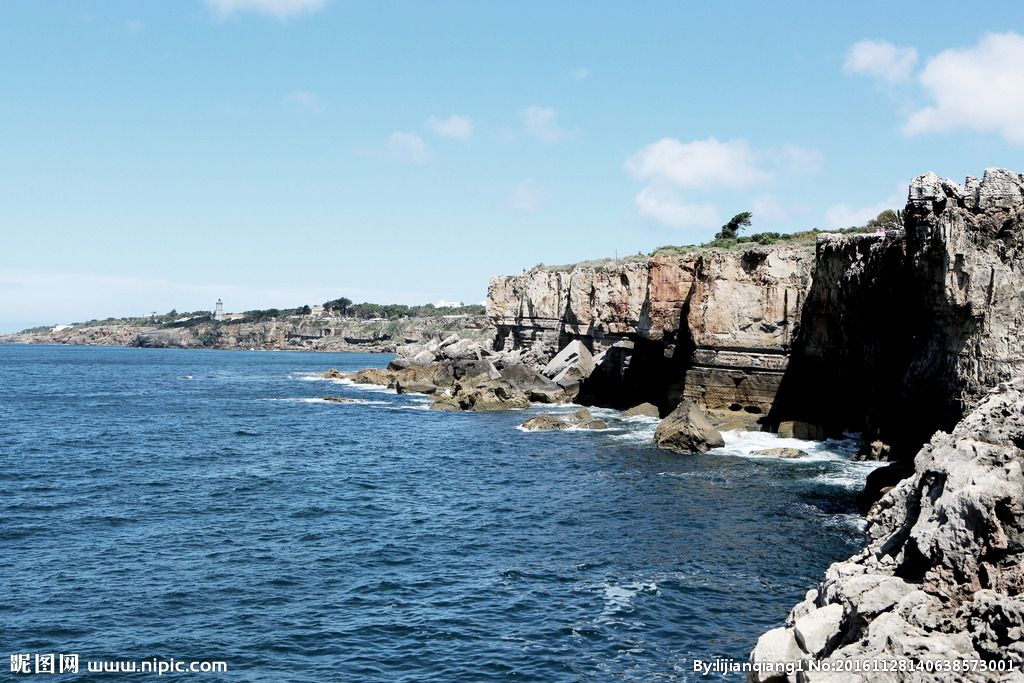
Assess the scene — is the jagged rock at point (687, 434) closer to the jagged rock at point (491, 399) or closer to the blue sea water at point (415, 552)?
the blue sea water at point (415, 552)

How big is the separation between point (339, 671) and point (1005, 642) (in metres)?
12.5

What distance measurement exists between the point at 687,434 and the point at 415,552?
22.3 m

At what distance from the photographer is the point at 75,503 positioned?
32.5 metres

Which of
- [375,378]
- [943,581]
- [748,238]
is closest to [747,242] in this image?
[748,238]

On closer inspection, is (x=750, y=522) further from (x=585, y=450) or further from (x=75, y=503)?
(x=75, y=503)

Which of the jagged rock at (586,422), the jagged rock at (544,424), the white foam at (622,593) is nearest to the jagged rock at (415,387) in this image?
the jagged rock at (586,422)

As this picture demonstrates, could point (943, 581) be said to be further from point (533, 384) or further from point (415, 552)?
point (533, 384)

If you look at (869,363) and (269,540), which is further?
(869,363)

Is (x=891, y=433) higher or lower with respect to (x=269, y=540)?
higher

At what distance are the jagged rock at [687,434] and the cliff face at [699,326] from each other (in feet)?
26.7

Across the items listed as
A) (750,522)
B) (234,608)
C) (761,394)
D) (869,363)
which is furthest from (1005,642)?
(761,394)

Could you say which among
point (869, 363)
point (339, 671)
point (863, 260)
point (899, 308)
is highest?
point (863, 260)

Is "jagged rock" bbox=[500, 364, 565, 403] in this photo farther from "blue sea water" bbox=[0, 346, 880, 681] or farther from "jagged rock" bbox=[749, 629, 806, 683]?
"jagged rock" bbox=[749, 629, 806, 683]

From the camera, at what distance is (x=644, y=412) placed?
204 feet
